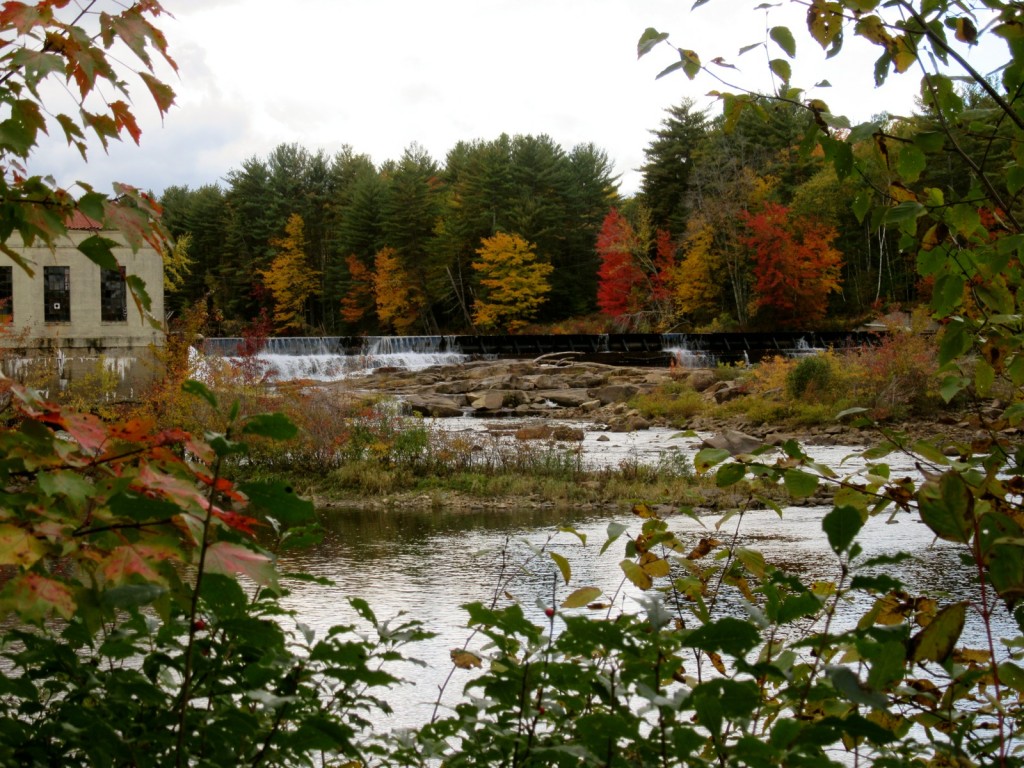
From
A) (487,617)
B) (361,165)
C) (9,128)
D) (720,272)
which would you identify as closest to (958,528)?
(487,617)

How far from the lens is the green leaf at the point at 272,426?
122cm

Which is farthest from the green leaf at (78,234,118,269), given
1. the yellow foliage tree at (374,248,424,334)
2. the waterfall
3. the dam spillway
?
the yellow foliage tree at (374,248,424,334)

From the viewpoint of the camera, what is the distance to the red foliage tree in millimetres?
44562

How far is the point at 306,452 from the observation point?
1351 centimetres

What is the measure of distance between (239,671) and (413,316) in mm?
53299

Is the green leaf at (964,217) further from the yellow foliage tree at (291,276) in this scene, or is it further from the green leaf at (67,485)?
the yellow foliage tree at (291,276)

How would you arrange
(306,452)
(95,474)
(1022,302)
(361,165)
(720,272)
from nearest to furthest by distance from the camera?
(95,474)
(1022,302)
(306,452)
(720,272)
(361,165)

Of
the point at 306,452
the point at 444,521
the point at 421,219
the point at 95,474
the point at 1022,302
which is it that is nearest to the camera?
the point at 95,474

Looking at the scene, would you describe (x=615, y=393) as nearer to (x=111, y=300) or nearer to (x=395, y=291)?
(x=111, y=300)

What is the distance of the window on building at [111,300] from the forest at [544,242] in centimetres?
756

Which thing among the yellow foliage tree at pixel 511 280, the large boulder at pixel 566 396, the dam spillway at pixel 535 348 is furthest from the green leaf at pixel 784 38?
the yellow foliage tree at pixel 511 280

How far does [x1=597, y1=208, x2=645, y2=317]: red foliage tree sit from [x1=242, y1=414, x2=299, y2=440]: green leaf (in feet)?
141

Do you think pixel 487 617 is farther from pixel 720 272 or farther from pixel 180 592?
pixel 720 272

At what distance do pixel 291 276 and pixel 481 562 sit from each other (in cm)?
5219
